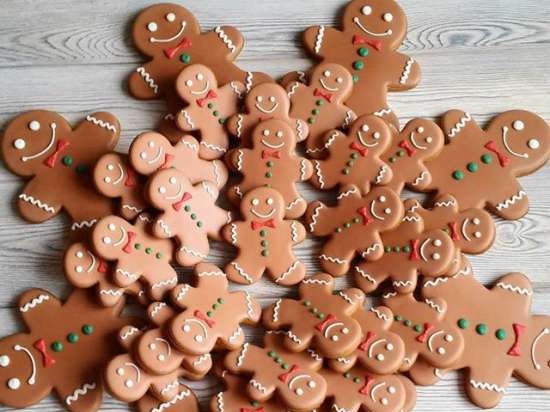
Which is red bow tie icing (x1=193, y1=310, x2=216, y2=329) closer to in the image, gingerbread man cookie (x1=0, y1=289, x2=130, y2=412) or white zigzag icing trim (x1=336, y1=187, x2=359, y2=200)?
gingerbread man cookie (x1=0, y1=289, x2=130, y2=412)

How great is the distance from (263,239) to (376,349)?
250 millimetres

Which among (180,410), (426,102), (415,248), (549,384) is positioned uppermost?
(426,102)

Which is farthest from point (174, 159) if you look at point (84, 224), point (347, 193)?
point (347, 193)

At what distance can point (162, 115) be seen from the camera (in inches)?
52.7

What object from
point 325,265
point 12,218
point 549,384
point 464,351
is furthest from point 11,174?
point 549,384

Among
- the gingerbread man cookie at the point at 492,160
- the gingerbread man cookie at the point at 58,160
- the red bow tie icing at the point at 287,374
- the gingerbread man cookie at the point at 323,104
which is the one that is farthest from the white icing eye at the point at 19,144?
the gingerbread man cookie at the point at 492,160

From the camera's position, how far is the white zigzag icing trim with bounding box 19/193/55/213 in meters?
1.28

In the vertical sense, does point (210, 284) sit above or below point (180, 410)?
above

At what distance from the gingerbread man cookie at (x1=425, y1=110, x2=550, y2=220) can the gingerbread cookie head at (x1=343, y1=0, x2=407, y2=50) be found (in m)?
0.17

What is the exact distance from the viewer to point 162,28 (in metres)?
1.35

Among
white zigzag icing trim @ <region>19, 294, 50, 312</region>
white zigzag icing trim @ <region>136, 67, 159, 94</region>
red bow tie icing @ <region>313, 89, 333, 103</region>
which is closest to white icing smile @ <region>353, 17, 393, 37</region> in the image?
red bow tie icing @ <region>313, 89, 333, 103</region>

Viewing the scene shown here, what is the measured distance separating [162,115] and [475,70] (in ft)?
1.82

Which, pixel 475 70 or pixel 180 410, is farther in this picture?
pixel 475 70

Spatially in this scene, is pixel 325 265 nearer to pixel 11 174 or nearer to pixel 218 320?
pixel 218 320
